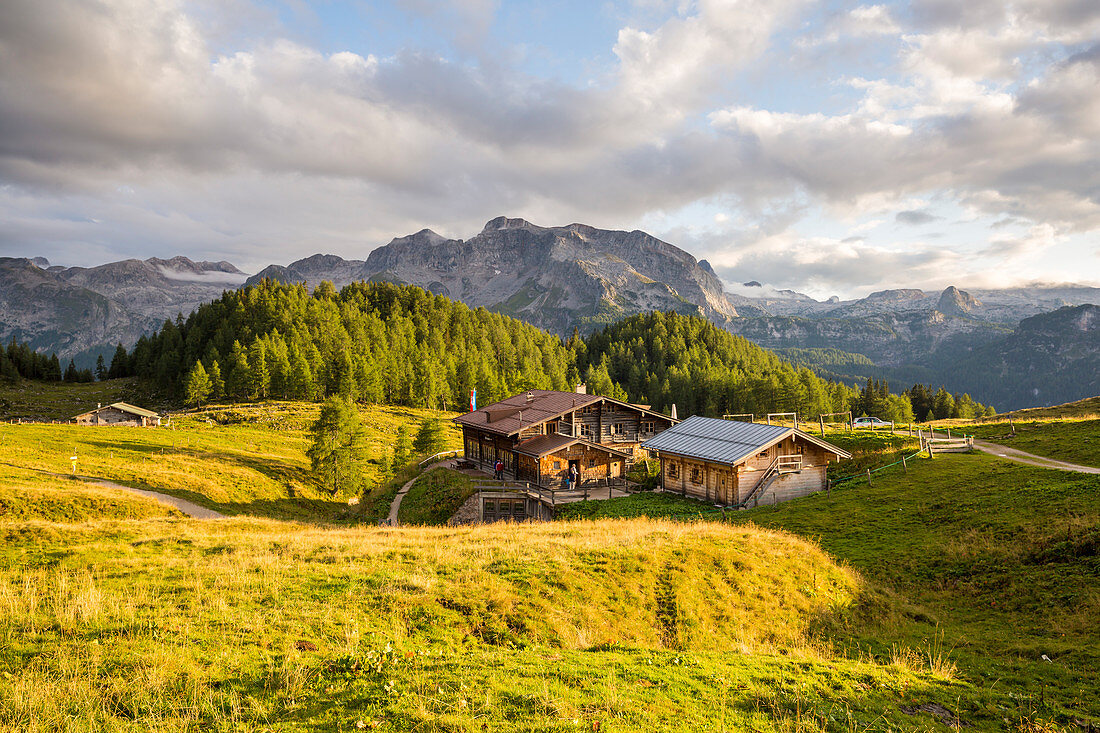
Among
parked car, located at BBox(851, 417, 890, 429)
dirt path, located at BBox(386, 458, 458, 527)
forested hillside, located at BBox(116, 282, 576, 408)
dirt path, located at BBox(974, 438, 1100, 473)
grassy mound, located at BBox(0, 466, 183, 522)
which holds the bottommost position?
dirt path, located at BBox(386, 458, 458, 527)

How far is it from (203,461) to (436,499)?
2838 cm

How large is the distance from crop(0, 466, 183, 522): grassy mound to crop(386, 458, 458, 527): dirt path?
15580 millimetres

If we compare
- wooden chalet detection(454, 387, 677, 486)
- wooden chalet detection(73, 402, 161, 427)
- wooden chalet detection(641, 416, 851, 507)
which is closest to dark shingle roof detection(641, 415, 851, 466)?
wooden chalet detection(641, 416, 851, 507)

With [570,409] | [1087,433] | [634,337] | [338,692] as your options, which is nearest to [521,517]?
[570,409]

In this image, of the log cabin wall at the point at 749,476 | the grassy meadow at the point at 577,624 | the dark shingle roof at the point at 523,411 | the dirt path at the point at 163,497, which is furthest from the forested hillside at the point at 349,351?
the grassy meadow at the point at 577,624

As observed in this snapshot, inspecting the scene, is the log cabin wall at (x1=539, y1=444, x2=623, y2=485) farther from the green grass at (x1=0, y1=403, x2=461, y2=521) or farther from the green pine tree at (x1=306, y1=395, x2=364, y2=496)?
the green pine tree at (x1=306, y1=395, x2=364, y2=496)

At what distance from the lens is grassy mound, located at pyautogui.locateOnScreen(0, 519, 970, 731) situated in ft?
26.8

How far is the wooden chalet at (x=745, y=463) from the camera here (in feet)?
125

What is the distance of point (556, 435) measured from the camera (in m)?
49.7

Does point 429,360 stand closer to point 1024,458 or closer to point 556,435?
point 556,435

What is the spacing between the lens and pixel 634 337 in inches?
7333

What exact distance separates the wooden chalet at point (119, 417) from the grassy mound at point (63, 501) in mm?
53580

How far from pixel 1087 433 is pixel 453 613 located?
52434 millimetres

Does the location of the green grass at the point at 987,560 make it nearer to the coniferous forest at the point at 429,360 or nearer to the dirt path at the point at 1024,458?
the dirt path at the point at 1024,458
